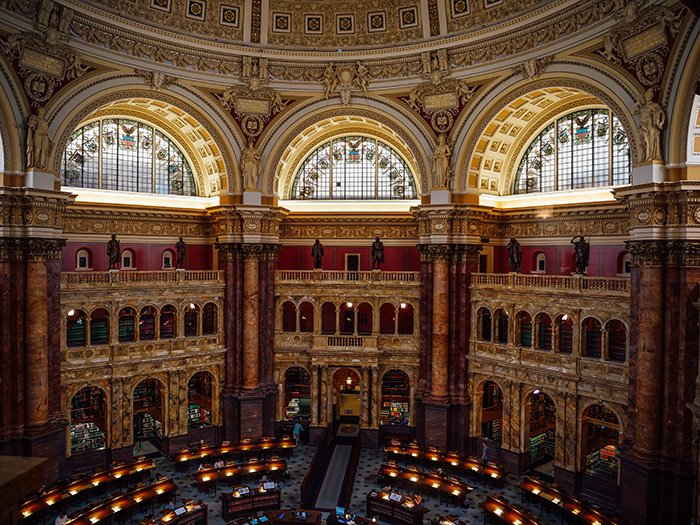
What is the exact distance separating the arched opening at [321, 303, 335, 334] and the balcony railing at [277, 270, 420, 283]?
8.95ft

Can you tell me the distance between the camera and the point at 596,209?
27.6 m

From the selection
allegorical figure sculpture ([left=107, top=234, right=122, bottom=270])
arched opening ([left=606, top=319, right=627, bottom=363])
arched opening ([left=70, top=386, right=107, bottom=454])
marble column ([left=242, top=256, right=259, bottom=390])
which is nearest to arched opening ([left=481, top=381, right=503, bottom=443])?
arched opening ([left=606, top=319, right=627, bottom=363])

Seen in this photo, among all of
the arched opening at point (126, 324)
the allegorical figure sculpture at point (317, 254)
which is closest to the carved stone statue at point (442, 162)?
the allegorical figure sculpture at point (317, 254)

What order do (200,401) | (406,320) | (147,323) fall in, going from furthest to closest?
(406,320) → (200,401) → (147,323)

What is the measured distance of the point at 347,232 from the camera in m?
34.7

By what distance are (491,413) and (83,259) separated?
82.6 ft

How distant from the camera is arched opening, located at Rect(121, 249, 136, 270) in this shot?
31417mm

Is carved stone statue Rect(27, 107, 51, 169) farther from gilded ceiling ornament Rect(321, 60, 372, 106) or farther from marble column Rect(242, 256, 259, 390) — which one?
gilded ceiling ornament Rect(321, 60, 372, 106)

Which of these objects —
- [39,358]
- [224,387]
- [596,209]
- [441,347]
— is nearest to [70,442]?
[39,358]

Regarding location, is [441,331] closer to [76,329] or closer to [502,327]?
[502,327]

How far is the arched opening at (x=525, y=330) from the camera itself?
29.1m

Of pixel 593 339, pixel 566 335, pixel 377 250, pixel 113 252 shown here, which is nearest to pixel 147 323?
pixel 113 252

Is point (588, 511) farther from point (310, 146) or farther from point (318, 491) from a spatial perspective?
point (310, 146)

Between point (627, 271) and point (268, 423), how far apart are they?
21.6m
